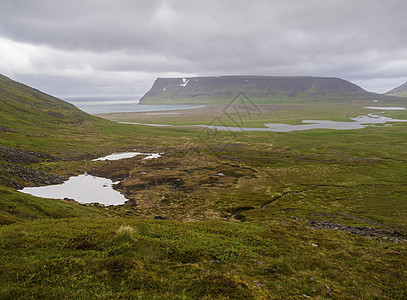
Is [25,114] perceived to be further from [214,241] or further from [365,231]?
[365,231]

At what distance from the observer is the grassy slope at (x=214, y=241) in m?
12.3

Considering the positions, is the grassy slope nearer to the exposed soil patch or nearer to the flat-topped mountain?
the exposed soil patch

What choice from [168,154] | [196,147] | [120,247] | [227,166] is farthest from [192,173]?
[120,247]

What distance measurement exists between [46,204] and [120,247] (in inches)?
922

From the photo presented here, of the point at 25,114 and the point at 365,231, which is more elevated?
the point at 25,114

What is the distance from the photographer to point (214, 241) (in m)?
20.0

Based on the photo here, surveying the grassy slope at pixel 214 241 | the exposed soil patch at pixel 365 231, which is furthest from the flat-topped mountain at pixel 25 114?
the exposed soil patch at pixel 365 231

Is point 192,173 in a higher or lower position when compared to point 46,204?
lower

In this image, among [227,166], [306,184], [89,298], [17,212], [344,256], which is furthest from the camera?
[227,166]

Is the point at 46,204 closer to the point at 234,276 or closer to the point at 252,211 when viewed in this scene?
the point at 234,276

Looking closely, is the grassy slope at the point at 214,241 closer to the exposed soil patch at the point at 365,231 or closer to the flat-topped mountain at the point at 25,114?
→ the exposed soil patch at the point at 365,231

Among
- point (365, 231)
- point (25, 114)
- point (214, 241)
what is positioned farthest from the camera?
point (25, 114)

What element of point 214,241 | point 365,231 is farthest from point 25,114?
point 365,231

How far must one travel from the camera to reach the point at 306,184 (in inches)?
2608
